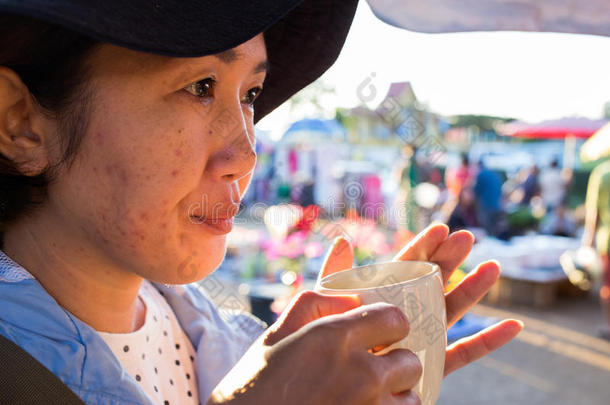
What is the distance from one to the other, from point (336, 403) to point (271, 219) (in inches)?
167

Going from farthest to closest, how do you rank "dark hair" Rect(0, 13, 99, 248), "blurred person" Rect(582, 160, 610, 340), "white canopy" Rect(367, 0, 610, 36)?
"blurred person" Rect(582, 160, 610, 340)
"white canopy" Rect(367, 0, 610, 36)
"dark hair" Rect(0, 13, 99, 248)

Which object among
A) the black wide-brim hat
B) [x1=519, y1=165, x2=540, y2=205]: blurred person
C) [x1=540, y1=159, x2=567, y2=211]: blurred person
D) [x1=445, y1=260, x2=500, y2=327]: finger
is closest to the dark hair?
the black wide-brim hat

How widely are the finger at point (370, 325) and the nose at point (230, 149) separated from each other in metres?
0.32

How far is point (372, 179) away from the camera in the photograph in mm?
10508

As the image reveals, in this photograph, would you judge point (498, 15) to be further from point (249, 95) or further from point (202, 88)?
point (202, 88)

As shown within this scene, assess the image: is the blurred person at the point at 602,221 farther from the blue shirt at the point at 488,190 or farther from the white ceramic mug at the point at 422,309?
the white ceramic mug at the point at 422,309

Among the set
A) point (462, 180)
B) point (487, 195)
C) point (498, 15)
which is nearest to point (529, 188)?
point (487, 195)

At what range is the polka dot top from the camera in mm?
994

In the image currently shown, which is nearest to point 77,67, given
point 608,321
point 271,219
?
point 271,219

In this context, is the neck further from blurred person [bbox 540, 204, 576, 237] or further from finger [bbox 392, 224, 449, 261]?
blurred person [bbox 540, 204, 576, 237]

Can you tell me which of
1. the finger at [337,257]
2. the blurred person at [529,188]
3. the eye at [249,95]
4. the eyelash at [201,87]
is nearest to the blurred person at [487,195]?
the blurred person at [529,188]

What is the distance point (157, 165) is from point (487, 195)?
785 cm

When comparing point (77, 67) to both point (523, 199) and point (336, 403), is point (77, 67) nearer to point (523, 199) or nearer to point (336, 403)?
point (336, 403)

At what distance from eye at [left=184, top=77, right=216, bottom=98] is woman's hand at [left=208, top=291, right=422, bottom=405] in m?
0.42
